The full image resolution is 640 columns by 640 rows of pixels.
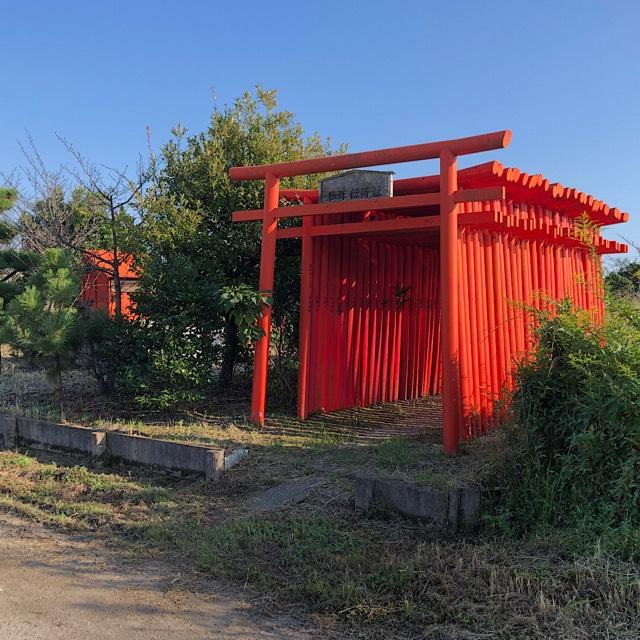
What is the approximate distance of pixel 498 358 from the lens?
7.62 m

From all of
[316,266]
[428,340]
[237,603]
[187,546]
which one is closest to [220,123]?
[316,266]

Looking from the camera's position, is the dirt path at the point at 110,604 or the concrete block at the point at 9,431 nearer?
the dirt path at the point at 110,604

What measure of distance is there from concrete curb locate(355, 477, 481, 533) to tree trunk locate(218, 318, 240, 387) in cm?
570

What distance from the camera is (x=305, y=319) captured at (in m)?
8.77

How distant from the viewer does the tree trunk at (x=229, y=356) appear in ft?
34.9

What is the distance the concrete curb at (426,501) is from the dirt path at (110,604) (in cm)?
158

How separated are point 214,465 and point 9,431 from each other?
3565 millimetres

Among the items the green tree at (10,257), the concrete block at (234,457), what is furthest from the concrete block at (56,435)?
the green tree at (10,257)

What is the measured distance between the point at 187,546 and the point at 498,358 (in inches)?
172

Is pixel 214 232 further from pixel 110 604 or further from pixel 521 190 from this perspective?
pixel 110 604

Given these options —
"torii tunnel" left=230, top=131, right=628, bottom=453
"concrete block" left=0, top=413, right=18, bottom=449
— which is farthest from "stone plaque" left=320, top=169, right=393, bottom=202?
"concrete block" left=0, top=413, right=18, bottom=449

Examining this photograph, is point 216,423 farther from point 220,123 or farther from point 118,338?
point 220,123

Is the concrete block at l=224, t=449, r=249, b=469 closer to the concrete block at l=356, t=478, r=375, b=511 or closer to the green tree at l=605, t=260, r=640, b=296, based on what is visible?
the concrete block at l=356, t=478, r=375, b=511

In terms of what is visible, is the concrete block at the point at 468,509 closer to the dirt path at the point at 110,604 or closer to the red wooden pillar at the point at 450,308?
the dirt path at the point at 110,604
